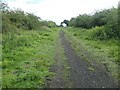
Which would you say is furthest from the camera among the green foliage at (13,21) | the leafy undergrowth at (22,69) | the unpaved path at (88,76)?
the green foliage at (13,21)

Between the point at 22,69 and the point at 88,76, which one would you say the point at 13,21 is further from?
the point at 88,76

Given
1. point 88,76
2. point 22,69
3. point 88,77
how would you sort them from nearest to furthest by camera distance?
1. point 88,77
2. point 88,76
3. point 22,69

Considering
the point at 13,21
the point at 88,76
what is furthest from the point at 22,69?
the point at 13,21

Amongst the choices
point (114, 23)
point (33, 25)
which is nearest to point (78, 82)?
point (114, 23)

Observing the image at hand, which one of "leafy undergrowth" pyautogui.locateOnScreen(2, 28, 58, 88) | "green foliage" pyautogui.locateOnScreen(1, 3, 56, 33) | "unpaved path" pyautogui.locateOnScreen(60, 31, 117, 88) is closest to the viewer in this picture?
"unpaved path" pyautogui.locateOnScreen(60, 31, 117, 88)

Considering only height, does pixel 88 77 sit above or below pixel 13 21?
below

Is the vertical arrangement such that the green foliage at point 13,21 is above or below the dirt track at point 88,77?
above

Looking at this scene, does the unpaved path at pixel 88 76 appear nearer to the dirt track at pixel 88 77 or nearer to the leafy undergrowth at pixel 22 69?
the dirt track at pixel 88 77

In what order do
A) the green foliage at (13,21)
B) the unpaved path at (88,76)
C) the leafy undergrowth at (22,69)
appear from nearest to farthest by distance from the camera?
the unpaved path at (88,76) → the leafy undergrowth at (22,69) → the green foliage at (13,21)

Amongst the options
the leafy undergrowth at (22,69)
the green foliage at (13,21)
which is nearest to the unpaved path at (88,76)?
the leafy undergrowth at (22,69)

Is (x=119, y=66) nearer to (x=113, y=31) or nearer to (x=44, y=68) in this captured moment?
(x=44, y=68)

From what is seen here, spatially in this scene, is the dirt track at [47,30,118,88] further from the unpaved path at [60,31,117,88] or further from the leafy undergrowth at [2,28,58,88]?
the leafy undergrowth at [2,28,58,88]

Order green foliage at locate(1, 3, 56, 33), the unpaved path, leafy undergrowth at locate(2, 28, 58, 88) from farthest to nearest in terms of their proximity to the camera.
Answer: green foliage at locate(1, 3, 56, 33) < leafy undergrowth at locate(2, 28, 58, 88) < the unpaved path

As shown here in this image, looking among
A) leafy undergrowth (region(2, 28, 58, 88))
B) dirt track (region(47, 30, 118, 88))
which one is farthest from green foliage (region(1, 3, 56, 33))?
dirt track (region(47, 30, 118, 88))
